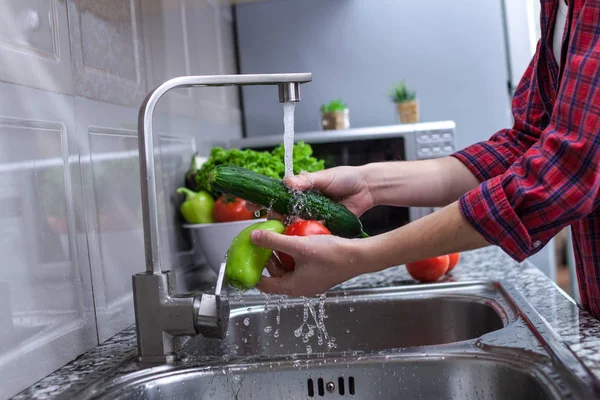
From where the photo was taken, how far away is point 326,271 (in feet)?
2.84

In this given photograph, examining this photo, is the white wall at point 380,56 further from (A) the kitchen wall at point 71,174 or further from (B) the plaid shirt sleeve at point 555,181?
(B) the plaid shirt sleeve at point 555,181

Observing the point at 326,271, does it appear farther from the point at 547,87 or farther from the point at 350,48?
the point at 350,48

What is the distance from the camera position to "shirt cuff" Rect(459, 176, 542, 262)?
0.77 meters

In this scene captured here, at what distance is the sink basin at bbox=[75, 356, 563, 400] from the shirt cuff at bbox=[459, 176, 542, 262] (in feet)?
0.52

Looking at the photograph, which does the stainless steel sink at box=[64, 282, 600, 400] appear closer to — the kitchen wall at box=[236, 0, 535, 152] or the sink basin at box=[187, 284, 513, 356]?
the sink basin at box=[187, 284, 513, 356]

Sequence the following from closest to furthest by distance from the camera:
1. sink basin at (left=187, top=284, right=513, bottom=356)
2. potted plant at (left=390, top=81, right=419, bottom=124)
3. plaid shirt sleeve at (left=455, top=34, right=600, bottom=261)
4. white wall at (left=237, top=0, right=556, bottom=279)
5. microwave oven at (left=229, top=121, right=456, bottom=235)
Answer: plaid shirt sleeve at (left=455, top=34, right=600, bottom=261)
sink basin at (left=187, top=284, right=513, bottom=356)
microwave oven at (left=229, top=121, right=456, bottom=235)
potted plant at (left=390, top=81, right=419, bottom=124)
white wall at (left=237, top=0, right=556, bottom=279)

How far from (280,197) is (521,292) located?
1.56 feet

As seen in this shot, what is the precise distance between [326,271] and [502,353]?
9.4 inches

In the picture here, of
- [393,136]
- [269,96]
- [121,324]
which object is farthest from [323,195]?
[269,96]

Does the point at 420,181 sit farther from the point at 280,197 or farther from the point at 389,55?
the point at 389,55

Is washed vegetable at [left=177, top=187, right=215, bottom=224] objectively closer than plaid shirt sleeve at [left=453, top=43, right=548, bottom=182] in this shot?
No

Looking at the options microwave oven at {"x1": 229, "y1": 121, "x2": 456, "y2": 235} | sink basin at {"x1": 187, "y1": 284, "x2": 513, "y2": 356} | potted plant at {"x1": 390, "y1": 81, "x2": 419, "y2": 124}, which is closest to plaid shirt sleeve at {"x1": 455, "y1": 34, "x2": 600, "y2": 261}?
sink basin at {"x1": 187, "y1": 284, "x2": 513, "y2": 356}

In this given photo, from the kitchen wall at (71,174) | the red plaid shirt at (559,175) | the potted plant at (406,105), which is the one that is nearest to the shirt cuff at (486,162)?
the red plaid shirt at (559,175)

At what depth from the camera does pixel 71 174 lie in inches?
39.7
